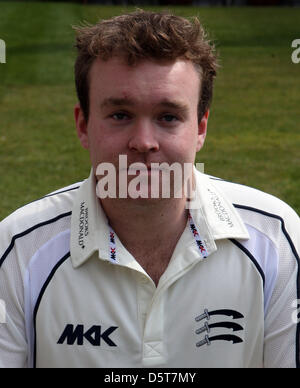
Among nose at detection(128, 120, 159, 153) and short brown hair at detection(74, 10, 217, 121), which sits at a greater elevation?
short brown hair at detection(74, 10, 217, 121)

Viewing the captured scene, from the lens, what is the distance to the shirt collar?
2979mm

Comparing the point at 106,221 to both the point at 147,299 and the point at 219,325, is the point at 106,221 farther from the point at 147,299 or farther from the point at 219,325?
the point at 219,325

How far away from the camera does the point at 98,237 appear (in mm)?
3025

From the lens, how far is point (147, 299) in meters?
2.92

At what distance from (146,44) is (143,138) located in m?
0.38

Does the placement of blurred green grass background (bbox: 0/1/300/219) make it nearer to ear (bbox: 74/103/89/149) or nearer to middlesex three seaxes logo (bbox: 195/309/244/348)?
ear (bbox: 74/103/89/149)

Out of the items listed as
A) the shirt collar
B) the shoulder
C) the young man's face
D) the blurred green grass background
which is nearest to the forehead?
the young man's face

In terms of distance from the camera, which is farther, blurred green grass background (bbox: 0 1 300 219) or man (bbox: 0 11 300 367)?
blurred green grass background (bbox: 0 1 300 219)

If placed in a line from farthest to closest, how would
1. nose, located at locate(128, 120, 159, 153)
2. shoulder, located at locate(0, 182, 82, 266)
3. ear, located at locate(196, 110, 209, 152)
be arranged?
ear, located at locate(196, 110, 209, 152)
shoulder, located at locate(0, 182, 82, 266)
nose, located at locate(128, 120, 159, 153)

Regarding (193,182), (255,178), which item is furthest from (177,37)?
(255,178)

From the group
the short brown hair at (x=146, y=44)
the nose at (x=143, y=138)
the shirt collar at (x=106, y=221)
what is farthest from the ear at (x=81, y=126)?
the nose at (x=143, y=138)

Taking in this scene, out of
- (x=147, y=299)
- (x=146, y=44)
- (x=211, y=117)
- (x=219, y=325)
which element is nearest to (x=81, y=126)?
Result: (x=146, y=44)

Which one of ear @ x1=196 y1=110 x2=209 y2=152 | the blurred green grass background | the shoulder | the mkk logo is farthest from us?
the blurred green grass background

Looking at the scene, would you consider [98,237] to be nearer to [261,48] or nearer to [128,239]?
[128,239]
